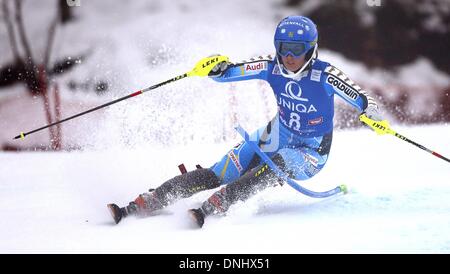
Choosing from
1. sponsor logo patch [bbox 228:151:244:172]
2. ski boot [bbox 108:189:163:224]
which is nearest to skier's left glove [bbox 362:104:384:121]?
sponsor logo patch [bbox 228:151:244:172]

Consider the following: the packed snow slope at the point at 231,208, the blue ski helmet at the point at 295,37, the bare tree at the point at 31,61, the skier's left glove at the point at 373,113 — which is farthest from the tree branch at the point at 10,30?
the skier's left glove at the point at 373,113

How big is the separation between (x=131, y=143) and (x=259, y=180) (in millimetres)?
2223

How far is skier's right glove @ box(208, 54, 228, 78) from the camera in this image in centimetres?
341

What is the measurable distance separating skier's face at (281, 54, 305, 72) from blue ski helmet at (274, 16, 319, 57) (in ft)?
0.06

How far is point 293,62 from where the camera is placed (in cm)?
317

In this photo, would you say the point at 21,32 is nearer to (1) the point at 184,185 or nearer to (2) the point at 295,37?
(1) the point at 184,185

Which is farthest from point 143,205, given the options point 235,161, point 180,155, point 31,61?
point 31,61

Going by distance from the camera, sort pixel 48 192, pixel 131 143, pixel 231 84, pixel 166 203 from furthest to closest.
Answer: pixel 231 84, pixel 131 143, pixel 48 192, pixel 166 203

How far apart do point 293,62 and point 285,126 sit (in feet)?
1.35

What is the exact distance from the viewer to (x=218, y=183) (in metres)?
3.35

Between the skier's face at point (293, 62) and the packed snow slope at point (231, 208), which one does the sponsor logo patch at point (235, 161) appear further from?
the skier's face at point (293, 62)

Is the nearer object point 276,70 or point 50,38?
point 276,70
